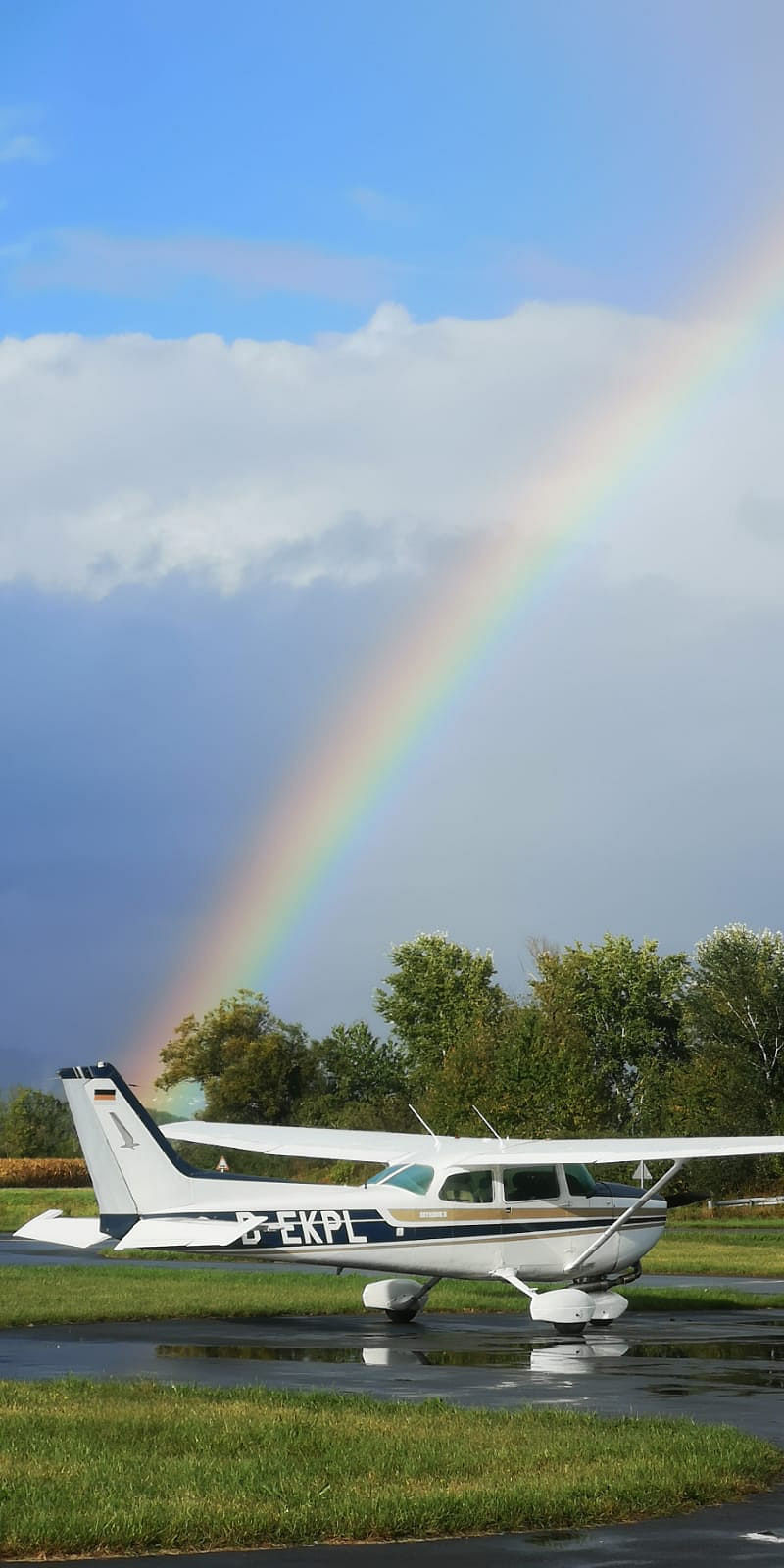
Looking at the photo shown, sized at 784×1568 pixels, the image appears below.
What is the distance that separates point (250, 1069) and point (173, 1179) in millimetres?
91132

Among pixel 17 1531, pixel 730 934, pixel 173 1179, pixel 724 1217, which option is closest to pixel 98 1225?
pixel 173 1179

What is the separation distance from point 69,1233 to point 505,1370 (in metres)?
7.71

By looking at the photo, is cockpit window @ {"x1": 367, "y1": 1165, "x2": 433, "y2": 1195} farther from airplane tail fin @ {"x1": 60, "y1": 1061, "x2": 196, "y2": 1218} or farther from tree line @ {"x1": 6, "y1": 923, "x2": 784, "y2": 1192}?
tree line @ {"x1": 6, "y1": 923, "x2": 784, "y2": 1192}

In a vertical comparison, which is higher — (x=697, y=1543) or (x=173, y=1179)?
(x=173, y=1179)

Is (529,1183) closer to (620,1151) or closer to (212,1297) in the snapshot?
(620,1151)

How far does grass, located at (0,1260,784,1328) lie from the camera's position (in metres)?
25.2

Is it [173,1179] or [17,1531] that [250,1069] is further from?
[17,1531]

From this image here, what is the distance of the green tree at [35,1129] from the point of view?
393 feet

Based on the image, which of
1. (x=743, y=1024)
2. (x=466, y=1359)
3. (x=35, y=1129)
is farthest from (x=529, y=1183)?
(x=35, y=1129)

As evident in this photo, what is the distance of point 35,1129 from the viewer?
401 ft

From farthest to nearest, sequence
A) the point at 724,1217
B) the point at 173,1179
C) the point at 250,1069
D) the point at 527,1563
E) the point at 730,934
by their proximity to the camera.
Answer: the point at 250,1069
the point at 730,934
the point at 724,1217
the point at 173,1179
the point at 527,1563

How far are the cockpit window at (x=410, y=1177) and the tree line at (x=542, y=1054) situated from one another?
33.6 meters

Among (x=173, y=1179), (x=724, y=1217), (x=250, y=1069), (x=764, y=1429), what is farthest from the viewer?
(x=250, y=1069)

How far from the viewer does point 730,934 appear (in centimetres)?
8475
